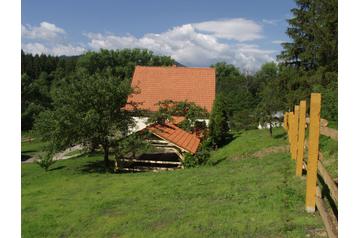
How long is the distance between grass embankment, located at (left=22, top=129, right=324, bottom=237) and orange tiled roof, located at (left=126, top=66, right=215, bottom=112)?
18.3 metres

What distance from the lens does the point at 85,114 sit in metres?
16.3

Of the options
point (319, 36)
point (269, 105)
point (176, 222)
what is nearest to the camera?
point (176, 222)

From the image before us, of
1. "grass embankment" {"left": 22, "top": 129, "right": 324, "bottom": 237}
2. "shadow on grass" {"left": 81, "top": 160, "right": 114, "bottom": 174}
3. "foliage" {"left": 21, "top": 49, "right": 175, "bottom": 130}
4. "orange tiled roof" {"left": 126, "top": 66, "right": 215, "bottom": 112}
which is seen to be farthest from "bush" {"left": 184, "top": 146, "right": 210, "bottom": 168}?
"foliage" {"left": 21, "top": 49, "right": 175, "bottom": 130}

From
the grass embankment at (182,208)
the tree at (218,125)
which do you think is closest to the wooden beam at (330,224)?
the grass embankment at (182,208)

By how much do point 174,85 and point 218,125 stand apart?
9655 mm

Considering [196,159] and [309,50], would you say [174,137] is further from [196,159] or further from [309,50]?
[309,50]

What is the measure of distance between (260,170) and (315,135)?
5.36 metres

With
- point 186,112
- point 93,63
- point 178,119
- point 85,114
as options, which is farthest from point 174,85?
point 93,63

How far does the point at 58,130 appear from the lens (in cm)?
1561

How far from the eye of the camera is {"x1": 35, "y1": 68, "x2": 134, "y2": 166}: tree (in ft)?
51.9

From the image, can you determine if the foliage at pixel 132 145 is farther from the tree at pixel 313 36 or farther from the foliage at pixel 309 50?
the tree at pixel 313 36
